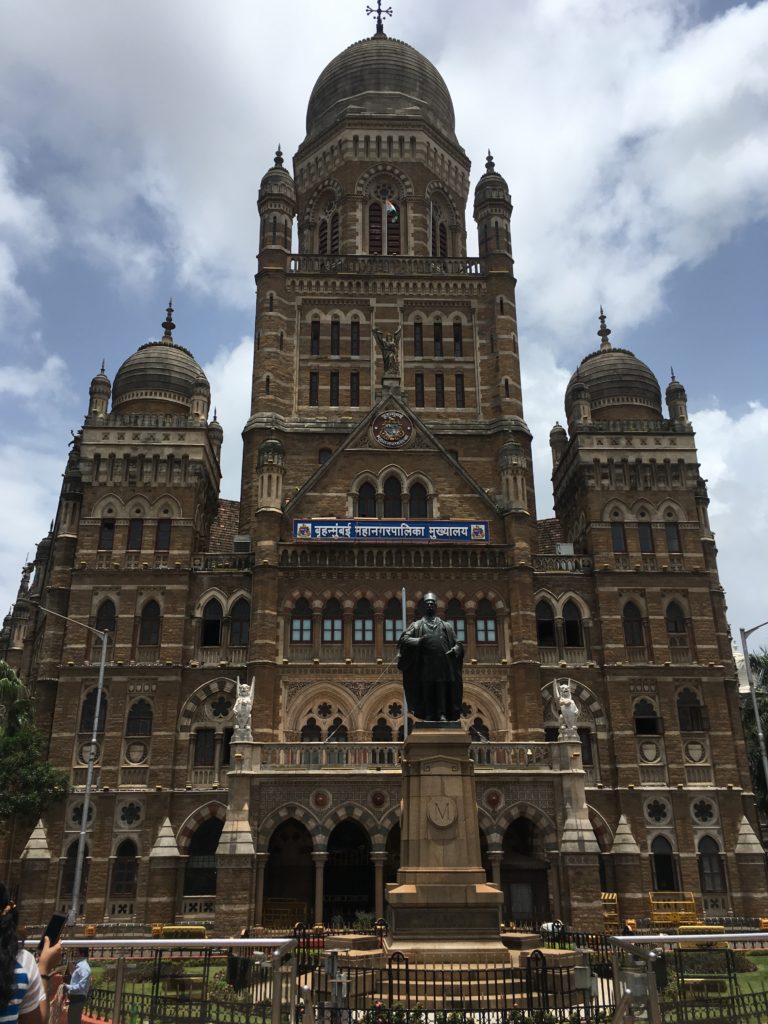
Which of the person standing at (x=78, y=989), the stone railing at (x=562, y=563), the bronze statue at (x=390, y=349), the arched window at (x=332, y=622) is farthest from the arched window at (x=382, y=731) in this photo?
the person standing at (x=78, y=989)

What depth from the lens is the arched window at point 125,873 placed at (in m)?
33.6

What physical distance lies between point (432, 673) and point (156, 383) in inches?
1173

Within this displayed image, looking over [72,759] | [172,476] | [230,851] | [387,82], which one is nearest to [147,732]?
[72,759]

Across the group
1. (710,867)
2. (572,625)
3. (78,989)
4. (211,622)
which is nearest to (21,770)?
(211,622)

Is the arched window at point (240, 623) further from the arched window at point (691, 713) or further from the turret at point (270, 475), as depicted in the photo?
the arched window at point (691, 713)

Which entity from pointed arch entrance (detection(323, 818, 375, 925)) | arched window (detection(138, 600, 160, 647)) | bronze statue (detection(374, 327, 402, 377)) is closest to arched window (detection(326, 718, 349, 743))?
pointed arch entrance (detection(323, 818, 375, 925))

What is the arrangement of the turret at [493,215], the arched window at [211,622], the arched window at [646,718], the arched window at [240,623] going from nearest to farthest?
the arched window at [646,718], the arched window at [240,623], the arched window at [211,622], the turret at [493,215]

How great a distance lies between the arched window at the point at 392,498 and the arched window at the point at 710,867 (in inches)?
732

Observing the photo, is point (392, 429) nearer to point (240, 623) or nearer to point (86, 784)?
point (240, 623)

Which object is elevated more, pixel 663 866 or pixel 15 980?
pixel 663 866

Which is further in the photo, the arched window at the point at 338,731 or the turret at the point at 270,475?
the turret at the point at 270,475

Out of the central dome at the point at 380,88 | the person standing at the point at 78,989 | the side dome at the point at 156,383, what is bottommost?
the person standing at the point at 78,989

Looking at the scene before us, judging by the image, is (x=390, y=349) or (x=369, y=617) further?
(x=390, y=349)

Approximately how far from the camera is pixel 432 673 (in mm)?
18688
